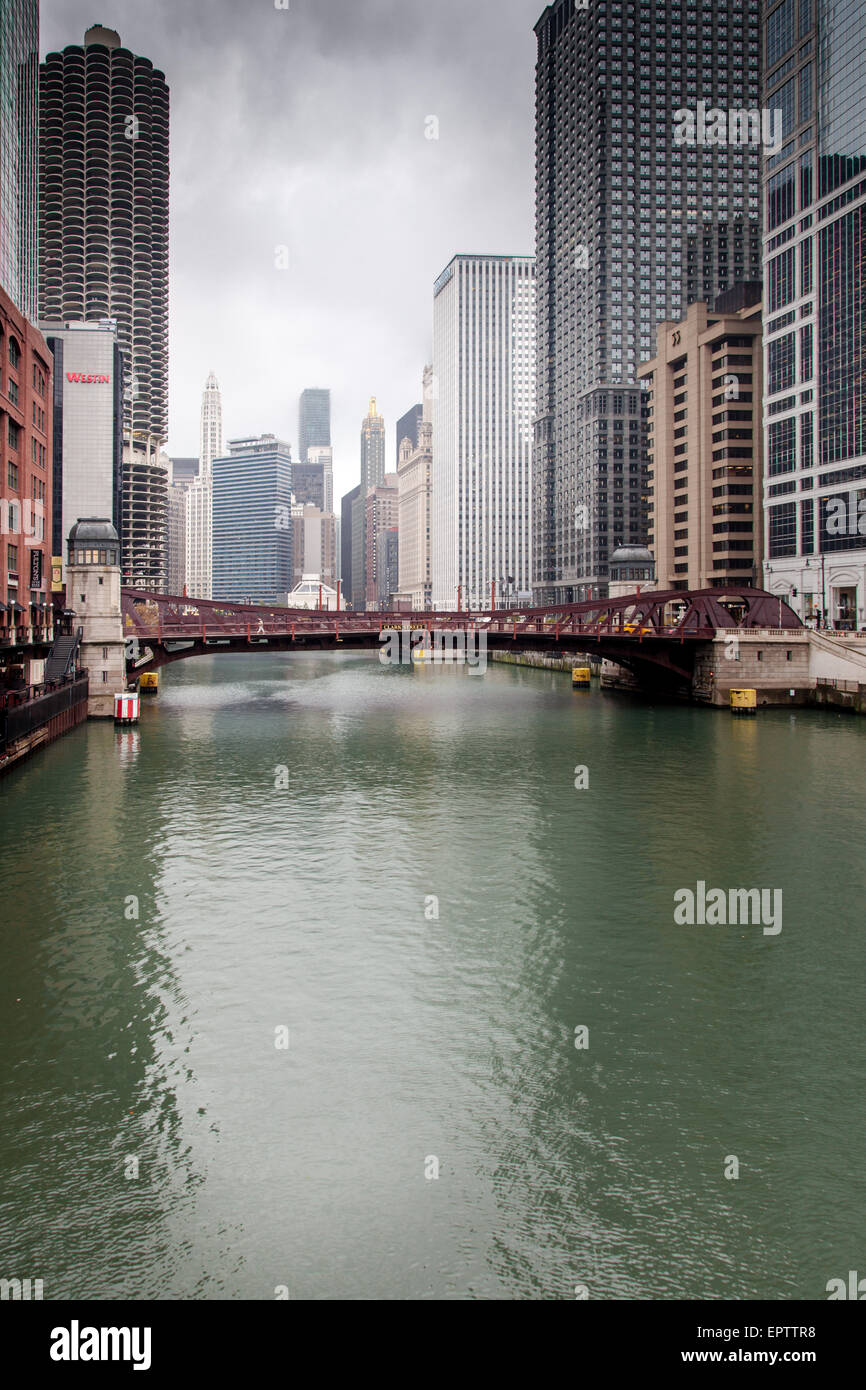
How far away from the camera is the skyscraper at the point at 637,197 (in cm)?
16462

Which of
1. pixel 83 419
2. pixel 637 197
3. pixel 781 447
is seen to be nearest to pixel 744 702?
pixel 781 447

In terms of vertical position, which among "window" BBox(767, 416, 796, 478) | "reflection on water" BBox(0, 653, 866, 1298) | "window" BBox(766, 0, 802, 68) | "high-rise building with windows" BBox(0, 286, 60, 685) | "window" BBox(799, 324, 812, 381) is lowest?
"reflection on water" BBox(0, 653, 866, 1298)

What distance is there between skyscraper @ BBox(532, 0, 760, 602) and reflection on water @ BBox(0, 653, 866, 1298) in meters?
145

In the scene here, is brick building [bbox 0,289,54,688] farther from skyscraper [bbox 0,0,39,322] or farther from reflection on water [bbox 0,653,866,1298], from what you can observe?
skyscraper [bbox 0,0,39,322]

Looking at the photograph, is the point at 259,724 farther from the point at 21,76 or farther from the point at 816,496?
the point at 21,76

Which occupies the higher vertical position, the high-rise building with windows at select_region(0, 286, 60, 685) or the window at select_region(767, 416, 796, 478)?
the window at select_region(767, 416, 796, 478)

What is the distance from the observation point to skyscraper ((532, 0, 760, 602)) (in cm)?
16462

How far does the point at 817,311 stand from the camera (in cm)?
9300

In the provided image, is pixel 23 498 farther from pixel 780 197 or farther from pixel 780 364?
pixel 780 197

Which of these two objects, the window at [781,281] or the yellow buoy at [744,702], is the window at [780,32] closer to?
the window at [781,281]

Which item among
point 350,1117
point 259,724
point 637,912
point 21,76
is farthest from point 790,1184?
point 21,76

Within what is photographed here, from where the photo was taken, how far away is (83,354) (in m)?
164

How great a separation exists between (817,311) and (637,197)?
87778mm

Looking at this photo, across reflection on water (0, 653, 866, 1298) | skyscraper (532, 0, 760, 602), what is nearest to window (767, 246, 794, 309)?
skyscraper (532, 0, 760, 602)
